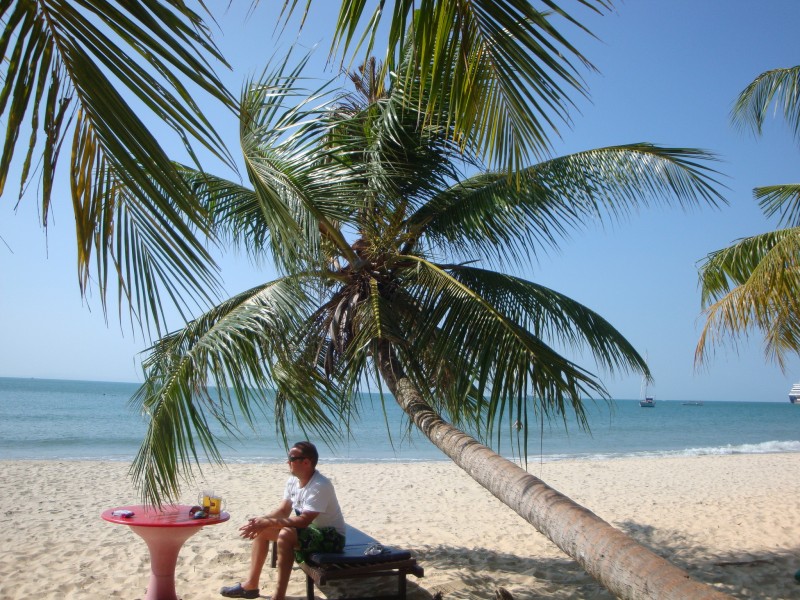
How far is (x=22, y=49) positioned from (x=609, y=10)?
1.49 metres

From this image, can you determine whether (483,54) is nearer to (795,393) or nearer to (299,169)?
(299,169)

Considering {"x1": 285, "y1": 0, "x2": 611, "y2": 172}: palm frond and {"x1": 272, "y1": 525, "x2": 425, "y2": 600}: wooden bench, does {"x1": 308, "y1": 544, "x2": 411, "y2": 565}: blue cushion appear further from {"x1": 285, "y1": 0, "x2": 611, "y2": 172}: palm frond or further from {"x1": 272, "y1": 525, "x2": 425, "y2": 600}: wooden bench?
{"x1": 285, "y1": 0, "x2": 611, "y2": 172}: palm frond

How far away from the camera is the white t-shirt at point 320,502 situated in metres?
5.10

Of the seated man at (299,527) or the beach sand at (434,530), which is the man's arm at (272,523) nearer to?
the seated man at (299,527)

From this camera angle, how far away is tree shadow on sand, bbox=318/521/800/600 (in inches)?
227

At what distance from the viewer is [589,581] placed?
616 centimetres

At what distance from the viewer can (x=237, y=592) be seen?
5363mm

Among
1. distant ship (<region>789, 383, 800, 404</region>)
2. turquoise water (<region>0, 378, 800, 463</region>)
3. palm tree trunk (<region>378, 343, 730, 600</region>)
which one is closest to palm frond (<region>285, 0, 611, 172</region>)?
palm tree trunk (<region>378, 343, 730, 600</region>)

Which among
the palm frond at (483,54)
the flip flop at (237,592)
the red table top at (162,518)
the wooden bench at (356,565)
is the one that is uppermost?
the palm frond at (483,54)

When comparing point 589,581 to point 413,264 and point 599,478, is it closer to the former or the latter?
point 413,264

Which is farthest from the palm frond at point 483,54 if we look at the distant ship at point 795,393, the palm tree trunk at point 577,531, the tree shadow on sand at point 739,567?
the distant ship at point 795,393

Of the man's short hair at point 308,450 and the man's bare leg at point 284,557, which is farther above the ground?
the man's short hair at point 308,450

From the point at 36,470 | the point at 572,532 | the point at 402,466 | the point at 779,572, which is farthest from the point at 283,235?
the point at 402,466

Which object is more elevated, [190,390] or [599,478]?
[190,390]
